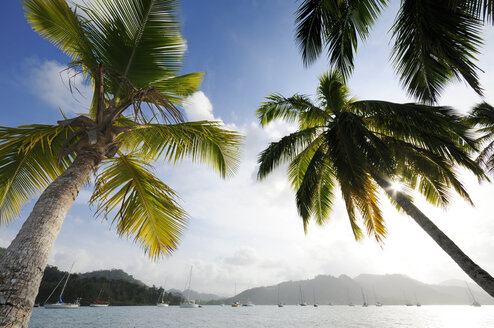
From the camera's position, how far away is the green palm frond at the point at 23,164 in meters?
3.13

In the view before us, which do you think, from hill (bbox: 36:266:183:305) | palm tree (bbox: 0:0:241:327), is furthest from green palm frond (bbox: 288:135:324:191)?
hill (bbox: 36:266:183:305)

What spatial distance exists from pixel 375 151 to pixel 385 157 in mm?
273

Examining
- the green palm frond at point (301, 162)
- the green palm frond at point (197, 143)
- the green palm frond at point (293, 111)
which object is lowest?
the green palm frond at point (197, 143)

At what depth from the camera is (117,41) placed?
358cm

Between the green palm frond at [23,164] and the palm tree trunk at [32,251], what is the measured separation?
1100 millimetres

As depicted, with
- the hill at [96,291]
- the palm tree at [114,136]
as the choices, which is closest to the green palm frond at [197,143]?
the palm tree at [114,136]

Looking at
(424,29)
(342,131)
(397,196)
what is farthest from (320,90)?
(424,29)

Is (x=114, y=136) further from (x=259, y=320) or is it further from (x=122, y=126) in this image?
(x=259, y=320)

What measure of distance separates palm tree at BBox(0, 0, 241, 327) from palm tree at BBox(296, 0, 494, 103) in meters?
2.87

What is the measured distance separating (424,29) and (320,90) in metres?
5.71

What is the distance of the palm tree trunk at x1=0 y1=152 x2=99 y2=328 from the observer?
5.39 feet

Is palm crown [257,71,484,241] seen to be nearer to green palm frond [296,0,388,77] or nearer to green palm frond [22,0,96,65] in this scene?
green palm frond [296,0,388,77]

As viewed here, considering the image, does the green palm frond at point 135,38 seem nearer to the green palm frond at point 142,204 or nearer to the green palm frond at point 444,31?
the green palm frond at point 142,204

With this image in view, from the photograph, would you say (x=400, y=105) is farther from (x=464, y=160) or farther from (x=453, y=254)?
(x=453, y=254)
